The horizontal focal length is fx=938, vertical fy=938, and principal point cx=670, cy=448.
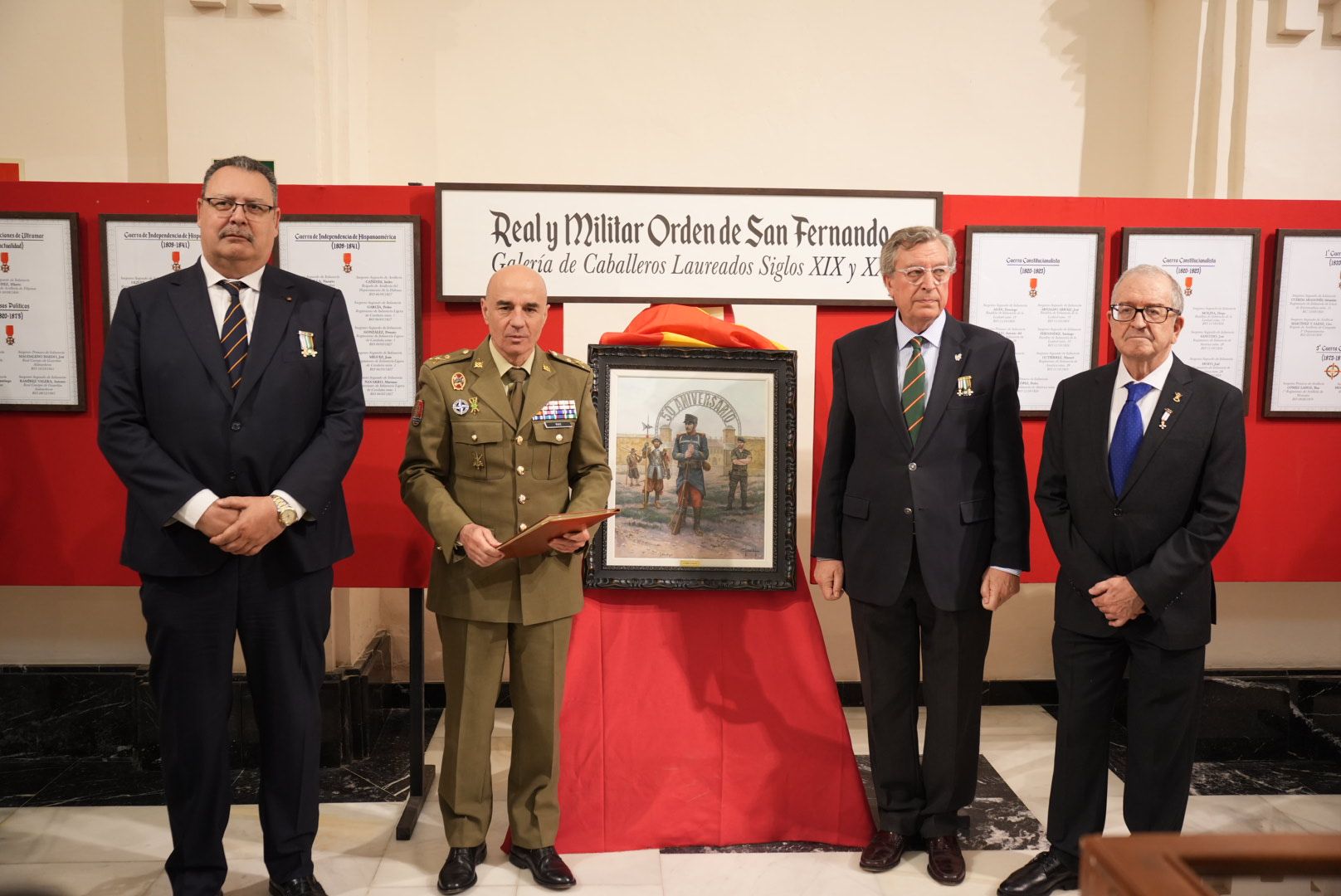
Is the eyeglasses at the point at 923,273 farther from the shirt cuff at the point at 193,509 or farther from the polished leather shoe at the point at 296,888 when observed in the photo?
the polished leather shoe at the point at 296,888

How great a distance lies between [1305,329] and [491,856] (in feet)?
11.4

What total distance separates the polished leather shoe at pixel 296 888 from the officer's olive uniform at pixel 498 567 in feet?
1.32

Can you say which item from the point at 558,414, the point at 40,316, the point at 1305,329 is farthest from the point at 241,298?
the point at 1305,329

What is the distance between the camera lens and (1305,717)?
13.4 feet

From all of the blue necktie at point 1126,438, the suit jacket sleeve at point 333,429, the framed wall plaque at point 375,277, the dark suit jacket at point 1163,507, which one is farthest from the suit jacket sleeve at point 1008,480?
the framed wall plaque at point 375,277

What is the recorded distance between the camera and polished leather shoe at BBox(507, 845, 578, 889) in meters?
2.80

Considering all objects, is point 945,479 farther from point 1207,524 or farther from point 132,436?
point 132,436

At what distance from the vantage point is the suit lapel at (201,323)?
2.53 metres

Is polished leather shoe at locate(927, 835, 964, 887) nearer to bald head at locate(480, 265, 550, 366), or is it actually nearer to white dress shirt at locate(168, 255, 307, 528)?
bald head at locate(480, 265, 550, 366)

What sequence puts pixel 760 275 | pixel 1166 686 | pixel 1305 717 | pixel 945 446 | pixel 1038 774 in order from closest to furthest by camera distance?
pixel 1166 686
pixel 945 446
pixel 760 275
pixel 1038 774
pixel 1305 717

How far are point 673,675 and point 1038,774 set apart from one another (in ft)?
5.56

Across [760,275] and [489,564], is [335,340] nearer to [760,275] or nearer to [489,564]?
[489,564]

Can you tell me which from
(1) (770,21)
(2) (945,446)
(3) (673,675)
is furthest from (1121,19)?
(3) (673,675)

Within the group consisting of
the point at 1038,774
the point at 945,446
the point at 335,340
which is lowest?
the point at 1038,774
